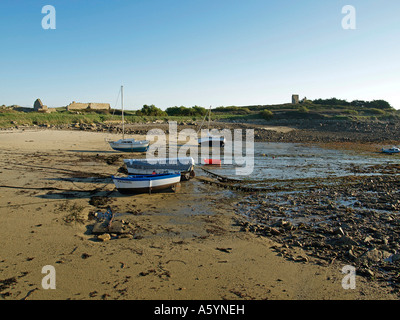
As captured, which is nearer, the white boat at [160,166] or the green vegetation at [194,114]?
the white boat at [160,166]

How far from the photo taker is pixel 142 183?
13789mm

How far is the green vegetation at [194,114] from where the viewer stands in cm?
4506

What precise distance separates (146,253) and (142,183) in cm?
574

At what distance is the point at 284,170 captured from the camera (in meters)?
21.2

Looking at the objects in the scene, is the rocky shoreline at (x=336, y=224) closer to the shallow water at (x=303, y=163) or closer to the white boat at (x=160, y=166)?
the shallow water at (x=303, y=163)

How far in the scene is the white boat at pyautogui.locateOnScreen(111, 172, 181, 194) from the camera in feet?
44.4

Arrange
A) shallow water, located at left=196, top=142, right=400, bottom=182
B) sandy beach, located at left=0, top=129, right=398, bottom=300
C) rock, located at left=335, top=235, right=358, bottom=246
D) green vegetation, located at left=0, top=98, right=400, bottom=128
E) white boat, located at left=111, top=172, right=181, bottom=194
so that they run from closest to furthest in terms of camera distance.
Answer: sandy beach, located at left=0, top=129, right=398, bottom=300, rock, located at left=335, top=235, right=358, bottom=246, white boat, located at left=111, top=172, right=181, bottom=194, shallow water, located at left=196, top=142, right=400, bottom=182, green vegetation, located at left=0, top=98, right=400, bottom=128

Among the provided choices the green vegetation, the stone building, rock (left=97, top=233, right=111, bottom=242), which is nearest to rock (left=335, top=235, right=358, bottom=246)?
rock (left=97, top=233, right=111, bottom=242)

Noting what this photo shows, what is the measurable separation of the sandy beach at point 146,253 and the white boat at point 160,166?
2.73 m

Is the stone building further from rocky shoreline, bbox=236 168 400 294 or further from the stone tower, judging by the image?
rocky shoreline, bbox=236 168 400 294

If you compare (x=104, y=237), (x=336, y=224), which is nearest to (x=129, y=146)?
(x=104, y=237)

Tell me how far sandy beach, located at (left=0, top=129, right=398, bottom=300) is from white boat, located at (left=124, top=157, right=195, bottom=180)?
273 cm

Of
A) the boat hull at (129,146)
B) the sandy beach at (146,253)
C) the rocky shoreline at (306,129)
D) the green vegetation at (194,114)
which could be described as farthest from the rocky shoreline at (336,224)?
the rocky shoreline at (306,129)
